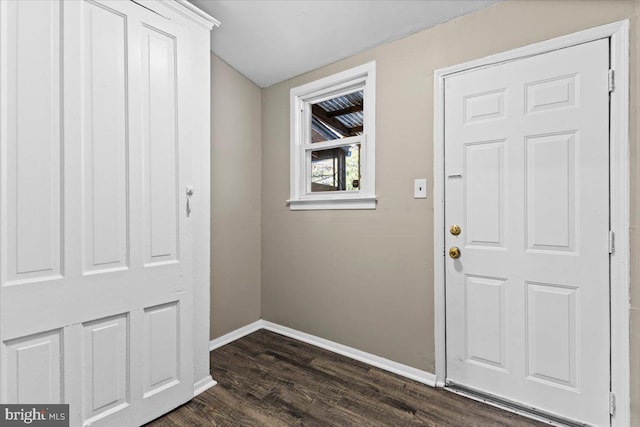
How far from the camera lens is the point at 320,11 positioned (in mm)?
1958

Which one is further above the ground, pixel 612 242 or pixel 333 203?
pixel 333 203

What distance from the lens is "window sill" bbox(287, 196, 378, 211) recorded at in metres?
2.21

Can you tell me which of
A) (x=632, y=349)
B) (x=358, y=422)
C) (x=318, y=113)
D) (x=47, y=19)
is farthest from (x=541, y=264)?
(x=47, y=19)

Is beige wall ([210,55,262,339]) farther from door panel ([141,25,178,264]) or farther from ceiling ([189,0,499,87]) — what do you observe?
door panel ([141,25,178,264])

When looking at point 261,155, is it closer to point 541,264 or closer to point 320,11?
point 320,11

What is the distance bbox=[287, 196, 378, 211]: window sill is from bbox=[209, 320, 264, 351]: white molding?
3.74ft

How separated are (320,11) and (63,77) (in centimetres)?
148

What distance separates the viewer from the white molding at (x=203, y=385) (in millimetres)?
1829

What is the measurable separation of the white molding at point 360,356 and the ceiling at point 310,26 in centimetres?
223

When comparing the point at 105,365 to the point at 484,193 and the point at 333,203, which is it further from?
the point at 484,193

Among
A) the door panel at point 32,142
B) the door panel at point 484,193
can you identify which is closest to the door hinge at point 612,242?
the door panel at point 484,193

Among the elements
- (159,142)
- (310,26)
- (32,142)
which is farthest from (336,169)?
(32,142)

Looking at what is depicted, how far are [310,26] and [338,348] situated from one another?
2372mm

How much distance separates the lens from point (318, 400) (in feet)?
5.83
